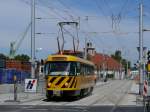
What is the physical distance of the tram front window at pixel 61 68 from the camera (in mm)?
36656

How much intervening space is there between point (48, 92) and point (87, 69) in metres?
7.82

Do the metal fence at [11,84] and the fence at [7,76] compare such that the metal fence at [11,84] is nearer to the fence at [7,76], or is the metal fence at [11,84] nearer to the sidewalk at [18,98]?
the fence at [7,76]

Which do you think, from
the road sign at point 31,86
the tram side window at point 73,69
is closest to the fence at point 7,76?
the road sign at point 31,86

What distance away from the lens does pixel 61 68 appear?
36.8 metres

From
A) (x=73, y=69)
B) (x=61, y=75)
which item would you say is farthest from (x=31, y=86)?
(x=73, y=69)

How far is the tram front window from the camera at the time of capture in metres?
36.7

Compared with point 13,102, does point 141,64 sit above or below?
above

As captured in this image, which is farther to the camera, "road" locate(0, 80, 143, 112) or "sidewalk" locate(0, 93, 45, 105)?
"sidewalk" locate(0, 93, 45, 105)

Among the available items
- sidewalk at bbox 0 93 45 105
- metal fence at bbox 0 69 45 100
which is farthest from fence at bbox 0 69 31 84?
sidewalk at bbox 0 93 45 105

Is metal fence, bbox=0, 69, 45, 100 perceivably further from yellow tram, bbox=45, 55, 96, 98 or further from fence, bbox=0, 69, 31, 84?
yellow tram, bbox=45, 55, 96, 98

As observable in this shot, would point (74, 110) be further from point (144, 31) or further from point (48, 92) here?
point (144, 31)

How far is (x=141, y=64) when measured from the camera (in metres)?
45.8

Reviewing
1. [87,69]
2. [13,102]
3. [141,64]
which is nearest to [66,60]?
[13,102]

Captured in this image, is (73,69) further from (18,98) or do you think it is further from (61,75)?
(18,98)
